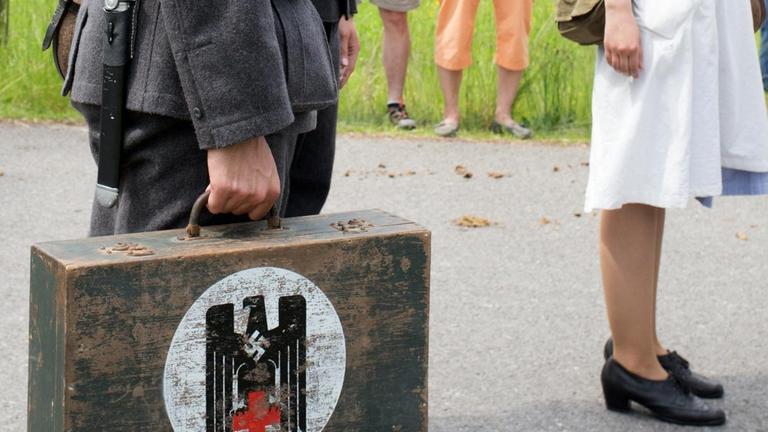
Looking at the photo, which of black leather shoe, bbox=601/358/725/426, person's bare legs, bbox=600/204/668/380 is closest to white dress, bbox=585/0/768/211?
person's bare legs, bbox=600/204/668/380

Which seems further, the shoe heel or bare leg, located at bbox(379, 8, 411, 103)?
bare leg, located at bbox(379, 8, 411, 103)

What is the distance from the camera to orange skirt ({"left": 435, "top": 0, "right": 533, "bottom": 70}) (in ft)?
26.4

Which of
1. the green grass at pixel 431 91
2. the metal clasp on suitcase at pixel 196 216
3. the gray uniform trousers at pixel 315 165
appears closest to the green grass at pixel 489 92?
the green grass at pixel 431 91

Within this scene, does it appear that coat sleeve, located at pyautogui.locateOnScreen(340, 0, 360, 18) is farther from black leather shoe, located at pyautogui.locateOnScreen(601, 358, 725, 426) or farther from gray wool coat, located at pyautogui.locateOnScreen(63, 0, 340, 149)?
black leather shoe, located at pyautogui.locateOnScreen(601, 358, 725, 426)

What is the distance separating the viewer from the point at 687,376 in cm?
379

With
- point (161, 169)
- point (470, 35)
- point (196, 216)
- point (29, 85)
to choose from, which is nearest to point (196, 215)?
point (196, 216)

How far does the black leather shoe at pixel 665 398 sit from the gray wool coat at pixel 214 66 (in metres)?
1.70

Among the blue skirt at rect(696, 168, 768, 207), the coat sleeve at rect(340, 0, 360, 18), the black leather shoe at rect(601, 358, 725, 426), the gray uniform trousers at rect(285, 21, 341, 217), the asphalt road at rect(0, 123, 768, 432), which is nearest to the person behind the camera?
the gray uniform trousers at rect(285, 21, 341, 217)

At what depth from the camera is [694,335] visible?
4.51 m

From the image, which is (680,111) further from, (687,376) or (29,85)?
(29,85)

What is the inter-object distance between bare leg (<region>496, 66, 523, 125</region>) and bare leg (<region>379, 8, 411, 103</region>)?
1.98 ft

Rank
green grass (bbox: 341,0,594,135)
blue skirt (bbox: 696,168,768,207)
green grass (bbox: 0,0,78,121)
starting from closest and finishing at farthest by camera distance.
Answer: blue skirt (bbox: 696,168,768,207), green grass (bbox: 0,0,78,121), green grass (bbox: 341,0,594,135)

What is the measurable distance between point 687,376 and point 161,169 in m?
2.05

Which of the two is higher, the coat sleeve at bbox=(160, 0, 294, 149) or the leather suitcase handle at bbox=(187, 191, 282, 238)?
the coat sleeve at bbox=(160, 0, 294, 149)
